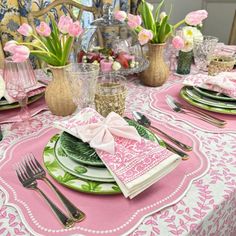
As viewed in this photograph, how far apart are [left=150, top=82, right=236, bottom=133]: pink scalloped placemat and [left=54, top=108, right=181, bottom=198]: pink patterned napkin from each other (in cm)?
25

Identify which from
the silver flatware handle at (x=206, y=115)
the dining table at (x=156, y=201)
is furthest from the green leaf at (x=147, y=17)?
the dining table at (x=156, y=201)

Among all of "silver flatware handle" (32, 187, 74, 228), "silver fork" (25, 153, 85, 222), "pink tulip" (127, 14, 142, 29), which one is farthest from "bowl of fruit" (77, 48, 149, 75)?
"silver flatware handle" (32, 187, 74, 228)

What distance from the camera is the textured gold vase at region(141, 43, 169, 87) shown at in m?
0.98

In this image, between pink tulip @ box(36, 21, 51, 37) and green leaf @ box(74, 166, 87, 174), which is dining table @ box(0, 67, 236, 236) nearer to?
green leaf @ box(74, 166, 87, 174)

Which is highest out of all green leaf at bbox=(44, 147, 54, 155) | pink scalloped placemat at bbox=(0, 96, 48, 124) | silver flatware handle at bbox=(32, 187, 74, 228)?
green leaf at bbox=(44, 147, 54, 155)

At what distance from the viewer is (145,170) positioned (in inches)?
19.5

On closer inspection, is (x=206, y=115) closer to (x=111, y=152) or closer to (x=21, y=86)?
(x=111, y=152)

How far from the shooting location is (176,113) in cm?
82

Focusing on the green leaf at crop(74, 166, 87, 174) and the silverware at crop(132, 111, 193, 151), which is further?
the silverware at crop(132, 111, 193, 151)

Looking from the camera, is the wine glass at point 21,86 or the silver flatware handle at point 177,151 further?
the wine glass at point 21,86

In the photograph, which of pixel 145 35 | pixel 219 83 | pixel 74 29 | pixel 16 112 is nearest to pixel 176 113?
pixel 219 83

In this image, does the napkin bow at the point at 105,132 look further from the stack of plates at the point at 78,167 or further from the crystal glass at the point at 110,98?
the crystal glass at the point at 110,98

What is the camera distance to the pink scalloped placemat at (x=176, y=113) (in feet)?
2.43

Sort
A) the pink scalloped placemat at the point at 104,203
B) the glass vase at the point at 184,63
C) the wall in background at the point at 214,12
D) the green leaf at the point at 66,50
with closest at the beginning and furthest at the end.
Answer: the pink scalloped placemat at the point at 104,203 → the green leaf at the point at 66,50 → the glass vase at the point at 184,63 → the wall in background at the point at 214,12
